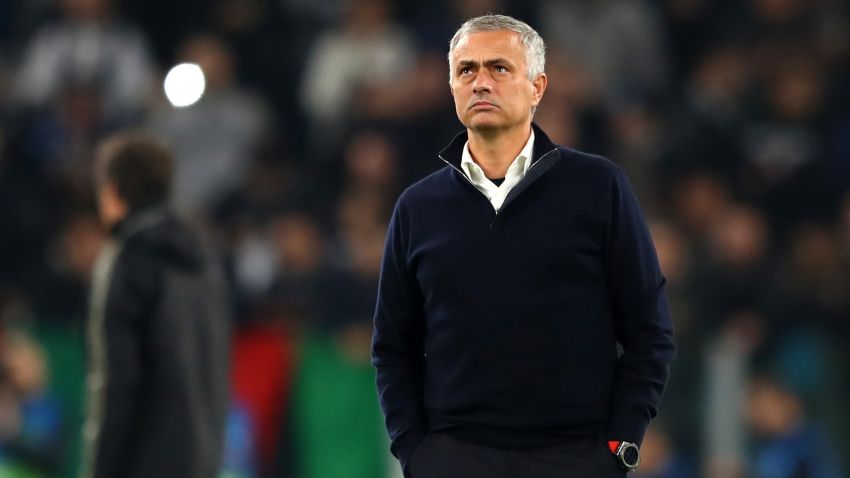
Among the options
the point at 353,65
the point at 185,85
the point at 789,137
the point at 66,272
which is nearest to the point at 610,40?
the point at 789,137

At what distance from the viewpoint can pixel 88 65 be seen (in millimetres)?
11195

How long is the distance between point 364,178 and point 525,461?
6.68 metres

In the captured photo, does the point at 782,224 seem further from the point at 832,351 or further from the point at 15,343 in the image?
the point at 15,343

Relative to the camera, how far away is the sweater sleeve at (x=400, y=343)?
409 cm

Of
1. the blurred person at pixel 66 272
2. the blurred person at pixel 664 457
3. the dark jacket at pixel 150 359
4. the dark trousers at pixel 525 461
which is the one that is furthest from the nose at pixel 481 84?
the blurred person at pixel 66 272

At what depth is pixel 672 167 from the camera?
1051cm

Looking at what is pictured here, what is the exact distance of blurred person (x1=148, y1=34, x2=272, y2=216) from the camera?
36.1 ft

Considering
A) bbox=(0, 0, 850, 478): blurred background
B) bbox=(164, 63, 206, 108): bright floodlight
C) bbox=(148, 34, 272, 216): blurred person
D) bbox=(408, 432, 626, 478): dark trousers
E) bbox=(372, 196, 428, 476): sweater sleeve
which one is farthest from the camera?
bbox=(164, 63, 206, 108): bright floodlight

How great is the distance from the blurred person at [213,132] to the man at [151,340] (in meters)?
4.94

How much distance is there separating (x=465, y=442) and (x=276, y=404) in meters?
5.44

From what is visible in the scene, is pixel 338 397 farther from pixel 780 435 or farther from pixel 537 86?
pixel 537 86

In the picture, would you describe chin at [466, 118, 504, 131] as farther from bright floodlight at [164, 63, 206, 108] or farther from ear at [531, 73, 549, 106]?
bright floodlight at [164, 63, 206, 108]

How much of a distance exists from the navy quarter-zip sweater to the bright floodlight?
7492mm

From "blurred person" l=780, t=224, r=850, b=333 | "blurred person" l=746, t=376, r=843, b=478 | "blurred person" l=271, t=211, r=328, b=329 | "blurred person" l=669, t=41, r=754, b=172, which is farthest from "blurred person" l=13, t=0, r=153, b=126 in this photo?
"blurred person" l=746, t=376, r=843, b=478
